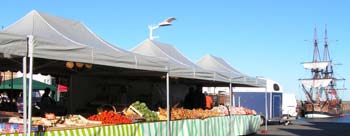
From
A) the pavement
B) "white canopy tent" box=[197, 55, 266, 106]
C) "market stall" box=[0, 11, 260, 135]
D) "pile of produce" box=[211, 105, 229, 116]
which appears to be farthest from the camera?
the pavement

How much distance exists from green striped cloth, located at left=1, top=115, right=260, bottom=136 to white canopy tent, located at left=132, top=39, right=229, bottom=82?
42.2 inches

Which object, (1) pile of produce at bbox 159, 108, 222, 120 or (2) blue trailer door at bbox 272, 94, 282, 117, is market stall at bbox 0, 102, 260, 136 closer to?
(1) pile of produce at bbox 159, 108, 222, 120

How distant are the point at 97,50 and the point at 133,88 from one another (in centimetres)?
770

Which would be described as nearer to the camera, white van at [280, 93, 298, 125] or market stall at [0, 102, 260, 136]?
market stall at [0, 102, 260, 136]

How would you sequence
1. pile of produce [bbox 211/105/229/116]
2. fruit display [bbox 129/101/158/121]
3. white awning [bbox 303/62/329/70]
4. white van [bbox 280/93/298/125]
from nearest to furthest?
fruit display [bbox 129/101/158/121] → pile of produce [bbox 211/105/229/116] → white van [bbox 280/93/298/125] → white awning [bbox 303/62/329/70]

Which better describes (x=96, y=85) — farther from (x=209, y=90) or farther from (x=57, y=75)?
(x=209, y=90)

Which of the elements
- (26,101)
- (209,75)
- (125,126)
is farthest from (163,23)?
(26,101)

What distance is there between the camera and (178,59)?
12.8m

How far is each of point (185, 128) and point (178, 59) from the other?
2.47 meters

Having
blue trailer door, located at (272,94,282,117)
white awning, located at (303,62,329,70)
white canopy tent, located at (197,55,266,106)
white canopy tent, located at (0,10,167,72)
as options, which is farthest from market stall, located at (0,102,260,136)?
white awning, located at (303,62,329,70)

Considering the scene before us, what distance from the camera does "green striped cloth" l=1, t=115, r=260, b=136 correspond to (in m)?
7.69

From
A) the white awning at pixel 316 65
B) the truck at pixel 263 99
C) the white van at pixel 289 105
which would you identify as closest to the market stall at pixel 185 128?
the truck at pixel 263 99

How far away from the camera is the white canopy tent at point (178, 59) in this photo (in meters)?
11.0

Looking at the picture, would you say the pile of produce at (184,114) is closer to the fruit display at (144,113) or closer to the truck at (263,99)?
the fruit display at (144,113)
